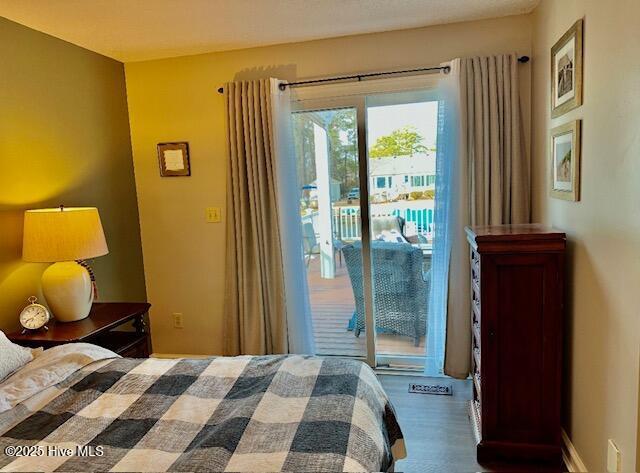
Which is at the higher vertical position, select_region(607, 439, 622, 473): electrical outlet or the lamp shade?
the lamp shade

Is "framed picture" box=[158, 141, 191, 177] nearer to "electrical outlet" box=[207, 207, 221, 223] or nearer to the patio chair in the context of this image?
"electrical outlet" box=[207, 207, 221, 223]

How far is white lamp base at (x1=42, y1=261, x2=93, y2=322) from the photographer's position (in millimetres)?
2402

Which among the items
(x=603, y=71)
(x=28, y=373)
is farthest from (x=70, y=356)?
(x=603, y=71)

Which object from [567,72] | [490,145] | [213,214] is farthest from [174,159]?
[567,72]

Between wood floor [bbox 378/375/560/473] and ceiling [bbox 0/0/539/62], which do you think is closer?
wood floor [bbox 378/375/560/473]

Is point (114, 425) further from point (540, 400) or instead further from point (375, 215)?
point (375, 215)

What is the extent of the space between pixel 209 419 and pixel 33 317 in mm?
1521

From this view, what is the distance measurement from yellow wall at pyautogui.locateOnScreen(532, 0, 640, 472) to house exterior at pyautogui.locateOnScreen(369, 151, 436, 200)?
957 mm

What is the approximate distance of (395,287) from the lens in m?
3.17

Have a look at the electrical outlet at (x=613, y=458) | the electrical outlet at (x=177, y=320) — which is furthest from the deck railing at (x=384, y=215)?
the electrical outlet at (x=613, y=458)

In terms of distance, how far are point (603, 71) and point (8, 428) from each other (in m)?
2.46

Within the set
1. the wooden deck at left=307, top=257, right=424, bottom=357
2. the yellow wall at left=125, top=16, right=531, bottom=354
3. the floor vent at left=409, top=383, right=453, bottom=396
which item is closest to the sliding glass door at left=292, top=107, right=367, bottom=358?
the wooden deck at left=307, top=257, right=424, bottom=357

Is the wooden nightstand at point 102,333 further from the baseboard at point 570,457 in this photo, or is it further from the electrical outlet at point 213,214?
the baseboard at point 570,457

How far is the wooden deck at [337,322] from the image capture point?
3260 mm
